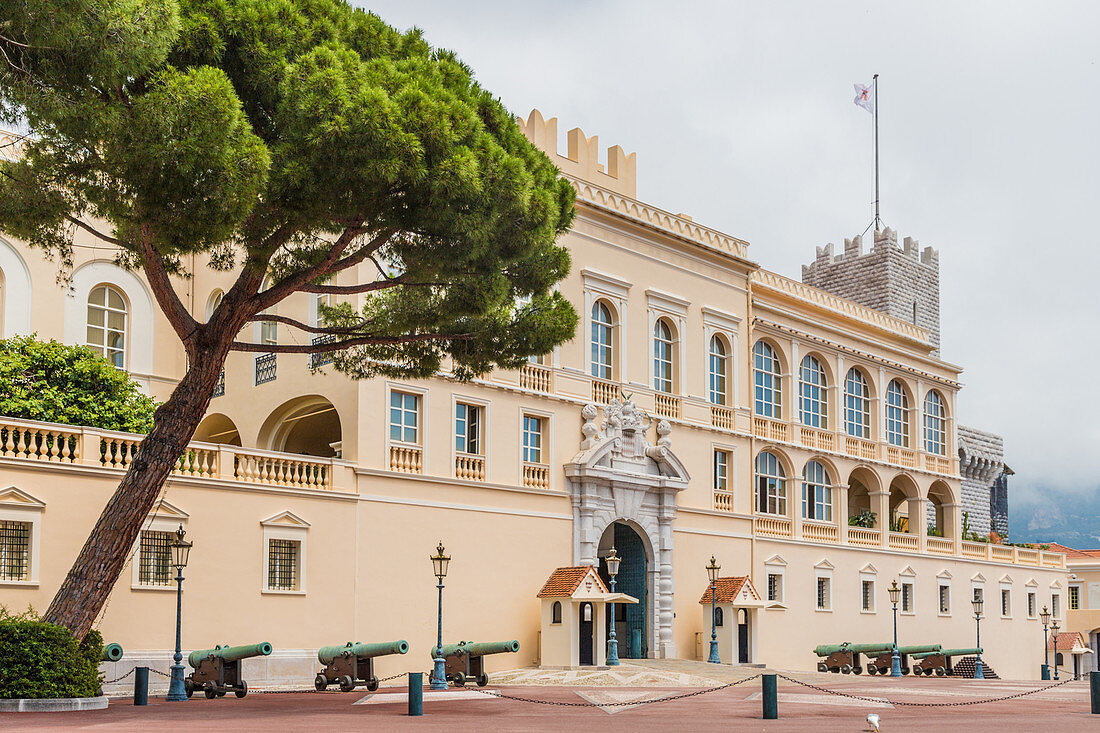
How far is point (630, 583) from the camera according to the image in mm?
31359

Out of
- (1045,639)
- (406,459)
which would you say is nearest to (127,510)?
(406,459)

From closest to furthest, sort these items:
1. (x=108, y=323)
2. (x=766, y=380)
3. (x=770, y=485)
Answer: (x=108, y=323) < (x=770, y=485) < (x=766, y=380)

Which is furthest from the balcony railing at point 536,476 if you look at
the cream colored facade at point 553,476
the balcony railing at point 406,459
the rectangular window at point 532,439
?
the balcony railing at point 406,459

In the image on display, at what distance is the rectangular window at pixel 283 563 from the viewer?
77.5 ft

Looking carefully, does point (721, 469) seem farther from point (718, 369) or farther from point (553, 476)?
point (553, 476)

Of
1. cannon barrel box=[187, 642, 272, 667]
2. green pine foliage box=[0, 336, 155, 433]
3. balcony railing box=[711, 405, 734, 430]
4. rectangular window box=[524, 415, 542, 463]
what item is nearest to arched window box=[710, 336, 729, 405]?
balcony railing box=[711, 405, 734, 430]

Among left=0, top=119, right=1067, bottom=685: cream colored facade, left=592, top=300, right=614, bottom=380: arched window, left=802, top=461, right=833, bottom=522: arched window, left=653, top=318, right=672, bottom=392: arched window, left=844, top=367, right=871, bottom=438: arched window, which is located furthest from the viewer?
left=844, top=367, right=871, bottom=438: arched window

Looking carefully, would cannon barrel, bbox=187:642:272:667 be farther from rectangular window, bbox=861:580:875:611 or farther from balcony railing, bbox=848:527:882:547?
rectangular window, bbox=861:580:875:611

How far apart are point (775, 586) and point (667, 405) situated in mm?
6478

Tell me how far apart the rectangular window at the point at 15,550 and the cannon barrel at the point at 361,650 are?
509 cm

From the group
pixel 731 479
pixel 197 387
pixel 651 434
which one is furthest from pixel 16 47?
pixel 731 479

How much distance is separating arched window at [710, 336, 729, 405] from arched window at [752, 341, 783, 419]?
114 cm

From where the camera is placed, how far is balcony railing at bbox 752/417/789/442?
3488cm

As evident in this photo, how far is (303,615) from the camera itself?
23.8 meters
